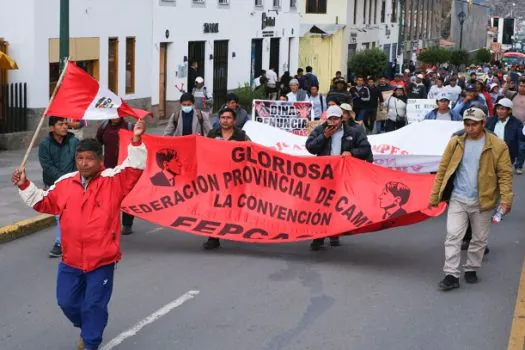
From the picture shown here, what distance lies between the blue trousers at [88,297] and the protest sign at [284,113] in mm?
13245

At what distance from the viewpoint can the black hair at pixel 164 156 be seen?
1149 cm

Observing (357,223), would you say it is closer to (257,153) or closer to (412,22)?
(257,153)

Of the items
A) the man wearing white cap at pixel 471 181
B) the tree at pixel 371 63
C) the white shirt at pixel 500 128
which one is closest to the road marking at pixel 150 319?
the man wearing white cap at pixel 471 181

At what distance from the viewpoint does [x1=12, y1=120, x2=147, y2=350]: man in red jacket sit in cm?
705

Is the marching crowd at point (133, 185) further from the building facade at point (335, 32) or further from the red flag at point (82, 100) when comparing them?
the building facade at point (335, 32)

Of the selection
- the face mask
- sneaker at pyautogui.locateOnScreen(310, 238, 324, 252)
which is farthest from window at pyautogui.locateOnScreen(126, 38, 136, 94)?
sneaker at pyautogui.locateOnScreen(310, 238, 324, 252)

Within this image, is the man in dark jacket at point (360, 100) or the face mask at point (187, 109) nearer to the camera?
the face mask at point (187, 109)


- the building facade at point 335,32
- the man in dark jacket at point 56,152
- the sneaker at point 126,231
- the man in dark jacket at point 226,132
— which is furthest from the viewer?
the building facade at point 335,32

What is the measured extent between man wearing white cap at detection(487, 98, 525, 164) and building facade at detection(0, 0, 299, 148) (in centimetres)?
1093

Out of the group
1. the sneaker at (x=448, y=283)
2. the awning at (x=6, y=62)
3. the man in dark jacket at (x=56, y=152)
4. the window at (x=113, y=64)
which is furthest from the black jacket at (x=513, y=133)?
the window at (x=113, y=64)

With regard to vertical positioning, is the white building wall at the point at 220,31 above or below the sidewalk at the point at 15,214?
above

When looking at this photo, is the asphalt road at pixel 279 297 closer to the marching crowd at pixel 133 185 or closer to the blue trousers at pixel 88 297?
the marching crowd at pixel 133 185

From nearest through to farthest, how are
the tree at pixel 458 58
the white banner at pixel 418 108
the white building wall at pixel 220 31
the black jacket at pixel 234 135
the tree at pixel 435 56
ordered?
the black jacket at pixel 234 135, the white banner at pixel 418 108, the white building wall at pixel 220 31, the tree at pixel 435 56, the tree at pixel 458 58

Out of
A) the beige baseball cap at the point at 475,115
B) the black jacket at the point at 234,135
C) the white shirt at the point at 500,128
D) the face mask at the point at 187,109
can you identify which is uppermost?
the beige baseball cap at the point at 475,115
